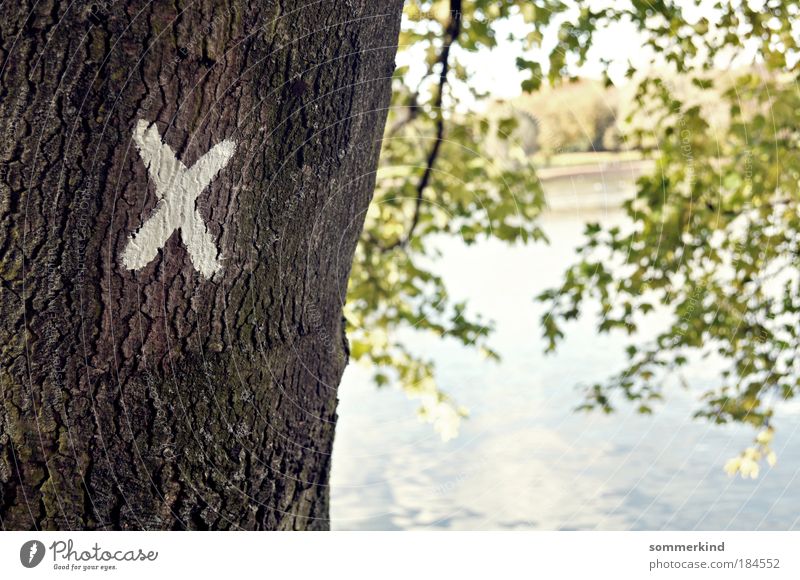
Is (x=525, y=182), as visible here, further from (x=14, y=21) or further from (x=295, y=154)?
(x=14, y=21)

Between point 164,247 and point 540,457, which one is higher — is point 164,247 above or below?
above

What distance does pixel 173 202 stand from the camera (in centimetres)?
157

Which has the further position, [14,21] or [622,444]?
[622,444]

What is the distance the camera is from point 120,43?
151 cm

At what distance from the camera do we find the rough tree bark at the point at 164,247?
59.2 inches

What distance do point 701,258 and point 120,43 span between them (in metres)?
2.76
